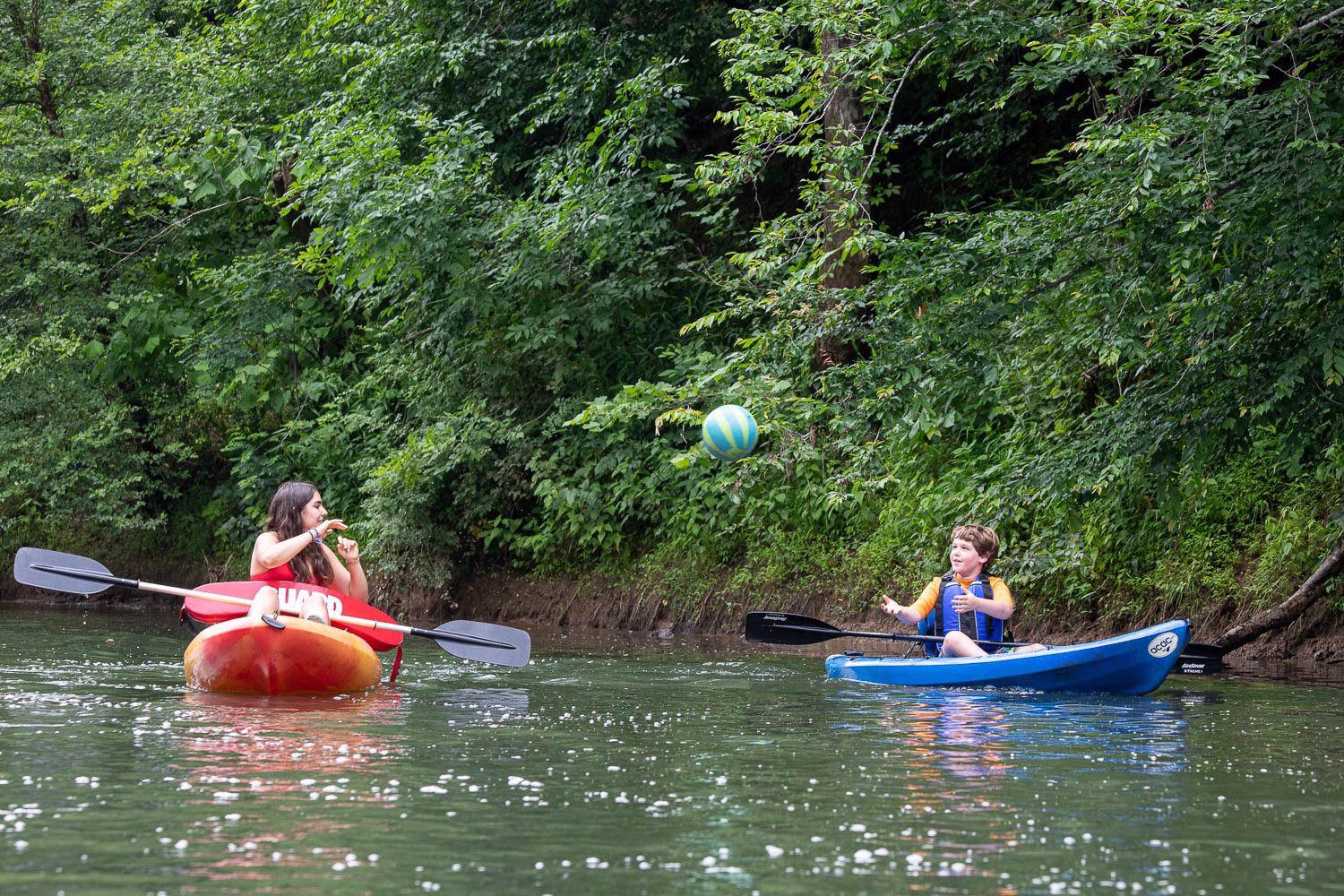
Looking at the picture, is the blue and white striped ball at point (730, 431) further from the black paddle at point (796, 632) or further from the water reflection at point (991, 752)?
the water reflection at point (991, 752)

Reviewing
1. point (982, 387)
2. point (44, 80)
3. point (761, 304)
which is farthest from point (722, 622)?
point (44, 80)

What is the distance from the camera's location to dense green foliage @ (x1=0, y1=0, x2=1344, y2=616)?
29.1 ft

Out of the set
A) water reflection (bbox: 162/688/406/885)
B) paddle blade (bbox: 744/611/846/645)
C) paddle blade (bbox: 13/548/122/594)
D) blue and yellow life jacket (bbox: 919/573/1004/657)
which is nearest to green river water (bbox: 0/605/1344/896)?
water reflection (bbox: 162/688/406/885)

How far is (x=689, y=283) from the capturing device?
15.8 metres

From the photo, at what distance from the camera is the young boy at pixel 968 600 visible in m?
9.04

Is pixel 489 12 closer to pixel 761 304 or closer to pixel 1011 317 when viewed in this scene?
pixel 761 304

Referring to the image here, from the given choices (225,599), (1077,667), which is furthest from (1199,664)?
(225,599)

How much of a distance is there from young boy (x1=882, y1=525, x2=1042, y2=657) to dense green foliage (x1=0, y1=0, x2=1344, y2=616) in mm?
574

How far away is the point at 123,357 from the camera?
18.2 m

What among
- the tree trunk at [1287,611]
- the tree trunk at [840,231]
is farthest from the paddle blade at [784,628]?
the tree trunk at [840,231]

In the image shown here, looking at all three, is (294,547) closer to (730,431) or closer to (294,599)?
(294,599)

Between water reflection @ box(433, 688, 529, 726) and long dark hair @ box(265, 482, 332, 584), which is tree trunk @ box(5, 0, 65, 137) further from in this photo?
water reflection @ box(433, 688, 529, 726)

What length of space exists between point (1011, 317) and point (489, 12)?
28.0ft

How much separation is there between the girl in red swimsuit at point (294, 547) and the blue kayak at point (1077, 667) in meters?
3.39
